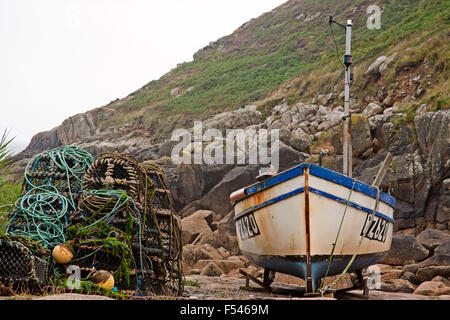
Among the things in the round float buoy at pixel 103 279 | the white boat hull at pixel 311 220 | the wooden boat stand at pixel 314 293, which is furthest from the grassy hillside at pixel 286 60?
the round float buoy at pixel 103 279

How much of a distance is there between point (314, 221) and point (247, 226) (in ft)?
6.74

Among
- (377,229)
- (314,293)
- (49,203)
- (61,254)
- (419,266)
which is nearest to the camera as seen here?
(61,254)

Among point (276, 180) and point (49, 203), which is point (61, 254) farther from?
point (276, 180)

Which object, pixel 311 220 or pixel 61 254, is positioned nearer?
pixel 61 254

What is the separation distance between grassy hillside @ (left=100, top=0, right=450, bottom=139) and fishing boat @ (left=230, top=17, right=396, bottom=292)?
14644mm

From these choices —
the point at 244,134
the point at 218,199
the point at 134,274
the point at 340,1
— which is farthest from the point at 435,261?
the point at 340,1

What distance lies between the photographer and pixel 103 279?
19.6 ft

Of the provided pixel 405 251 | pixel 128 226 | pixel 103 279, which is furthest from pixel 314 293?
pixel 405 251

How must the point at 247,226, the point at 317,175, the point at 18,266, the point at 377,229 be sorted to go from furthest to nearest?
the point at 247,226
the point at 377,229
the point at 317,175
the point at 18,266

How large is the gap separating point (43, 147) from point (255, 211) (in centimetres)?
6130

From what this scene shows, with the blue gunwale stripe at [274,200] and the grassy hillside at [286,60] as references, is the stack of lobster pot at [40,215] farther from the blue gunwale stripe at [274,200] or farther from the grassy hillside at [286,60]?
the grassy hillside at [286,60]

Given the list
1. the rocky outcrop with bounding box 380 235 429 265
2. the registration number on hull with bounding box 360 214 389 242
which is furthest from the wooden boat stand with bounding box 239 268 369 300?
the rocky outcrop with bounding box 380 235 429 265

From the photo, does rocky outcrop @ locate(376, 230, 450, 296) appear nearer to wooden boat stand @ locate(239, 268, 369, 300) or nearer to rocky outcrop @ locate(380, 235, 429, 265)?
rocky outcrop @ locate(380, 235, 429, 265)

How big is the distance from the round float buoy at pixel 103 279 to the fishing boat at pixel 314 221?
126 inches
